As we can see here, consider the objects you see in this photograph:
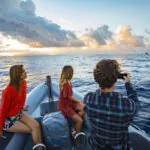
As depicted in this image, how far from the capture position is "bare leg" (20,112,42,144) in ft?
13.3

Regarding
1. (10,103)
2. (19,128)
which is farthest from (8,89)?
(19,128)

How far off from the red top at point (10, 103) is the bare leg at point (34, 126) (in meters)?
0.17

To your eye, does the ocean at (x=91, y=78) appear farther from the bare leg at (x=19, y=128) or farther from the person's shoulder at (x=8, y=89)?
the person's shoulder at (x=8, y=89)

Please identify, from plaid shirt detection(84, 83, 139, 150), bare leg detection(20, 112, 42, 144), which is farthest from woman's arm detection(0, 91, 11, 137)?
plaid shirt detection(84, 83, 139, 150)

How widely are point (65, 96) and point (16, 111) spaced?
38.5 inches

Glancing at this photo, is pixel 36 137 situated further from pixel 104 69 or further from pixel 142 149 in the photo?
pixel 104 69

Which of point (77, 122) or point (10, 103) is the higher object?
point (10, 103)

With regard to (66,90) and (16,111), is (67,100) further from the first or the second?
(16,111)

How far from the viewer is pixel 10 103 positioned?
4117 mm

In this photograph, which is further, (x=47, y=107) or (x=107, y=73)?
(x=47, y=107)

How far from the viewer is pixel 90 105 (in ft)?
8.70

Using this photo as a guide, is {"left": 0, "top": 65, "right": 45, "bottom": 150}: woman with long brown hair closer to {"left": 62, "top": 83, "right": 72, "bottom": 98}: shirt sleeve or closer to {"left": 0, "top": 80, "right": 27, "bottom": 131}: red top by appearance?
{"left": 0, "top": 80, "right": 27, "bottom": 131}: red top

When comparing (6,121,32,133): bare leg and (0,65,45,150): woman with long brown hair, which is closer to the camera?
(0,65,45,150): woman with long brown hair

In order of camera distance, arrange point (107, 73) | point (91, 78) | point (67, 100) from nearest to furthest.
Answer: point (107, 73) → point (67, 100) → point (91, 78)
